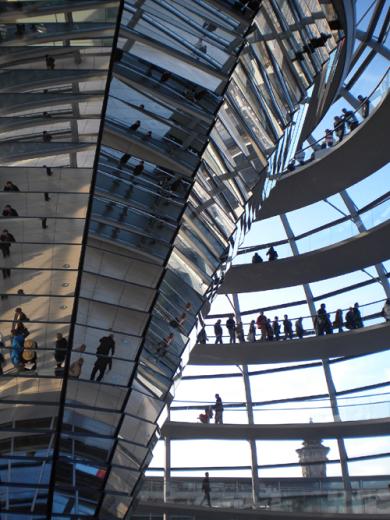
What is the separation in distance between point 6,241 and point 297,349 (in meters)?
19.0

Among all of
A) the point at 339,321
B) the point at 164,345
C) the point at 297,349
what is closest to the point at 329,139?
the point at 339,321

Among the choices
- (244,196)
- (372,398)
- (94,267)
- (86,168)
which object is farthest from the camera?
(372,398)

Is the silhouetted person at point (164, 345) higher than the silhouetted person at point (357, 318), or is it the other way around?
the silhouetted person at point (357, 318)

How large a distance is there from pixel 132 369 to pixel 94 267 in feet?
6.63

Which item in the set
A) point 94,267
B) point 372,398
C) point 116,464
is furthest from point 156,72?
point 372,398

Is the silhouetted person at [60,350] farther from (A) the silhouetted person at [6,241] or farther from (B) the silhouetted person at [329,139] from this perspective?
(B) the silhouetted person at [329,139]

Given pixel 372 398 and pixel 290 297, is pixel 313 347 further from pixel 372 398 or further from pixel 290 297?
pixel 290 297

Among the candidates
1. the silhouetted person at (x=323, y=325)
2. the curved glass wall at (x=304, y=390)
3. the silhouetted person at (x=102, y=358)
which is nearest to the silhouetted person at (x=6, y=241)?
the silhouetted person at (x=102, y=358)

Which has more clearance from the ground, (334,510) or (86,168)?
(86,168)

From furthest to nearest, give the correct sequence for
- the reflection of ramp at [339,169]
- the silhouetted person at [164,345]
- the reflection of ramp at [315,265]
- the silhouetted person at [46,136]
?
the reflection of ramp at [315,265] < the reflection of ramp at [339,169] < the silhouetted person at [164,345] < the silhouetted person at [46,136]

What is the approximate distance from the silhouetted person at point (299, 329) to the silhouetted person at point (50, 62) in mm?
19567

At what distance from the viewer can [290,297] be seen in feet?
122

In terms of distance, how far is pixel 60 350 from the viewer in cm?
1420

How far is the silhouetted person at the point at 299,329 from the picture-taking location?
32.4 metres
